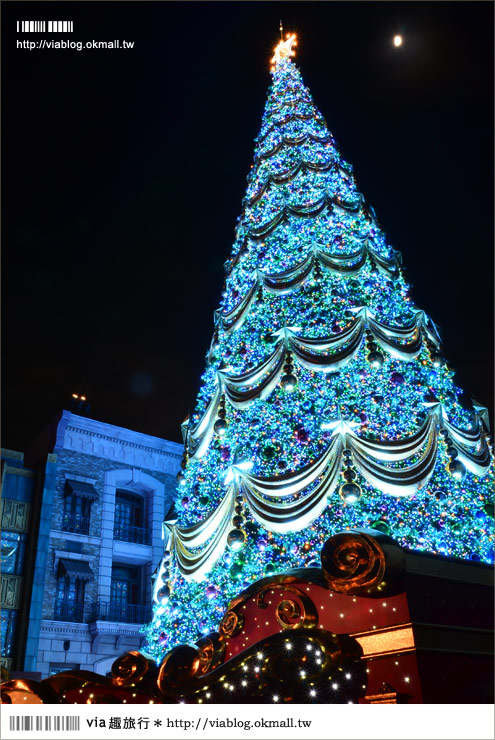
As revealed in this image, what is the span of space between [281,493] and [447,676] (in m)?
2.53

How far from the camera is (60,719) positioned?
349cm

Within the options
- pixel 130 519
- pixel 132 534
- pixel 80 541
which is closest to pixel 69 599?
pixel 80 541

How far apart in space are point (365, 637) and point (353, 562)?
18.4 inches

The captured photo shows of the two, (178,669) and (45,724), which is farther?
(178,669)

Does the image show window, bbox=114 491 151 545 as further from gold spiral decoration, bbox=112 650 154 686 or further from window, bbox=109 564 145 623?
gold spiral decoration, bbox=112 650 154 686

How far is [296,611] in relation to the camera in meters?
3.91

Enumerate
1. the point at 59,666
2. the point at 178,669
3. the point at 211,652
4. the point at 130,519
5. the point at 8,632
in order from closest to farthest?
the point at 178,669, the point at 211,652, the point at 8,632, the point at 59,666, the point at 130,519

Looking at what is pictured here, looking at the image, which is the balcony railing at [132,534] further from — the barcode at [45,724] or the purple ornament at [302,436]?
the barcode at [45,724]

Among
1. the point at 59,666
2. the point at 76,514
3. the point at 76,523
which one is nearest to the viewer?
the point at 59,666

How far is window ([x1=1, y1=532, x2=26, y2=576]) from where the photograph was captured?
13.6 meters

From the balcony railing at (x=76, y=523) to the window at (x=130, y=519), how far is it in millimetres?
1052

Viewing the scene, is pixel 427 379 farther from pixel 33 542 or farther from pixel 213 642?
pixel 33 542

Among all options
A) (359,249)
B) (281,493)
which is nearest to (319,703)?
(281,493)

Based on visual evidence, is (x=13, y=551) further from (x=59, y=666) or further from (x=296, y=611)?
(x=296, y=611)
